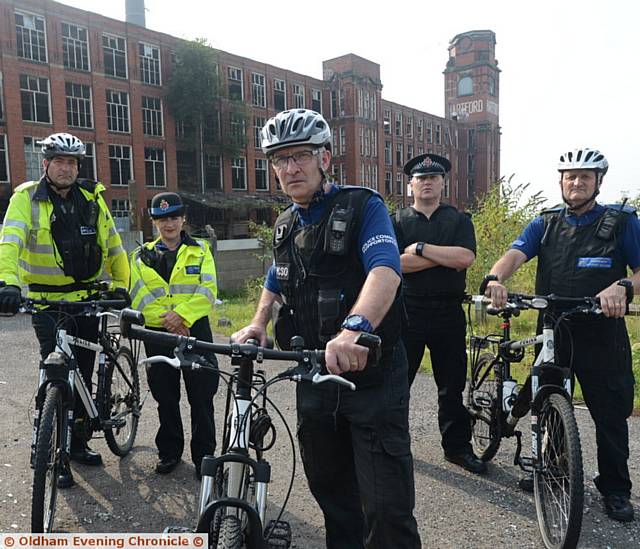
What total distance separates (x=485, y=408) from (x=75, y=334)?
10.7 ft

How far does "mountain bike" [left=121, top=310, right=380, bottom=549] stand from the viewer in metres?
2.23

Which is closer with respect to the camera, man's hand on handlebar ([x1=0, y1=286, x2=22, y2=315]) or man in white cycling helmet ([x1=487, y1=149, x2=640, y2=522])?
man's hand on handlebar ([x1=0, y1=286, x2=22, y2=315])

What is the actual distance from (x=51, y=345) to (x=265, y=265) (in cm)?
2040

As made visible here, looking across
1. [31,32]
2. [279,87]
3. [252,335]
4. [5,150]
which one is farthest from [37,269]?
[279,87]

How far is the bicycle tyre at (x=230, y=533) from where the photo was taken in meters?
2.23

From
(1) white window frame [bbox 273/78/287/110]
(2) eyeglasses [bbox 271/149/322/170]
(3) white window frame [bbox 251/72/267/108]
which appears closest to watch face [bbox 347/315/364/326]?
(2) eyeglasses [bbox 271/149/322/170]

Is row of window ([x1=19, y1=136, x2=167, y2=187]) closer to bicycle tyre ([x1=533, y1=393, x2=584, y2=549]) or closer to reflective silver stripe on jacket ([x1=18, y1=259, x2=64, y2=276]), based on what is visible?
reflective silver stripe on jacket ([x1=18, y1=259, x2=64, y2=276])

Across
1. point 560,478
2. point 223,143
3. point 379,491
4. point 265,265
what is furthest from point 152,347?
point 223,143

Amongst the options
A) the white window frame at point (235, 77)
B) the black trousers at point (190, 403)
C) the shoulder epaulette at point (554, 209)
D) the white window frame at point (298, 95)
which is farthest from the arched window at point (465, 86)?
the black trousers at point (190, 403)

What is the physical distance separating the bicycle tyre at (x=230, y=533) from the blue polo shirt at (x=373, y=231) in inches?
47.1

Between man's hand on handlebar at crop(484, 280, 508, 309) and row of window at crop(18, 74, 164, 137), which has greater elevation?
row of window at crop(18, 74, 164, 137)

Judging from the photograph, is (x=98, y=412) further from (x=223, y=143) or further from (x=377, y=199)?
(x=223, y=143)

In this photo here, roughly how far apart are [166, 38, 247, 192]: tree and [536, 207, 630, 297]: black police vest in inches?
1433

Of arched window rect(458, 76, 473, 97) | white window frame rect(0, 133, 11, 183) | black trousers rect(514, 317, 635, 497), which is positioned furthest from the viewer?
arched window rect(458, 76, 473, 97)
